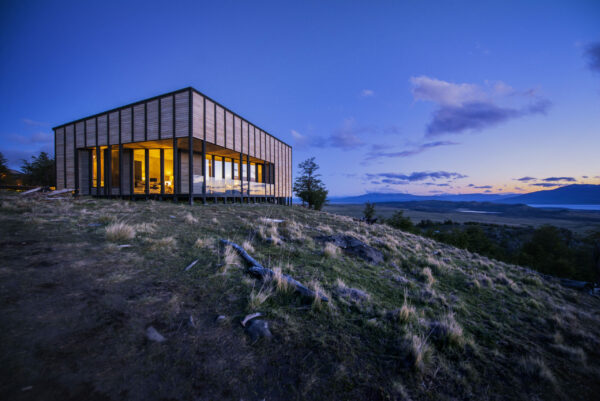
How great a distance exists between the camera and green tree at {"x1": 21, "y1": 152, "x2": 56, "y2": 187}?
33062 millimetres

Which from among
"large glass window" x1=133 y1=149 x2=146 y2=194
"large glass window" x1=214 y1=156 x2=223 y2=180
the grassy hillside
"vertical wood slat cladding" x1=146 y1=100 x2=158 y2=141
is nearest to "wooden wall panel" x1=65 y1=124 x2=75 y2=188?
"large glass window" x1=133 y1=149 x2=146 y2=194

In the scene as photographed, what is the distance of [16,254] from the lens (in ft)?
12.8

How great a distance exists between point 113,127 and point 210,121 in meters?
8.06

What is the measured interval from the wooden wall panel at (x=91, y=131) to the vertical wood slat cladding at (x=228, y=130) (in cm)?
1096

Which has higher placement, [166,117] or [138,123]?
[166,117]

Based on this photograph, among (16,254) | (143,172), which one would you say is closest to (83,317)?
(16,254)

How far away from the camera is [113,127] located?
690 inches

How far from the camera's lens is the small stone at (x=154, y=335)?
2.36 metres

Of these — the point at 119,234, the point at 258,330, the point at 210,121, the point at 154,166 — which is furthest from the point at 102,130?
the point at 258,330

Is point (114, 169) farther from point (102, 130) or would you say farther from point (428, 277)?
point (428, 277)

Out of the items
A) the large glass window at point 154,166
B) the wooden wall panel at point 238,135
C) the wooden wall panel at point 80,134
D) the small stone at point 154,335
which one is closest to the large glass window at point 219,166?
the wooden wall panel at point 238,135

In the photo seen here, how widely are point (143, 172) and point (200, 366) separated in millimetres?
23184

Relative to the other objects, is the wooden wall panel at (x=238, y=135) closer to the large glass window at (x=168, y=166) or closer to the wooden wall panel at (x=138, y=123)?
the large glass window at (x=168, y=166)

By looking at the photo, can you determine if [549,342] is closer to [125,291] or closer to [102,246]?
[125,291]
